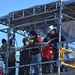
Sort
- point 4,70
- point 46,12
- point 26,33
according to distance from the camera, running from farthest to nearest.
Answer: point 26,33, point 4,70, point 46,12

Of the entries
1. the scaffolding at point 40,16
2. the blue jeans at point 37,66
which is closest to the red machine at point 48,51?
the blue jeans at point 37,66

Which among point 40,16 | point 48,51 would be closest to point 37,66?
point 48,51

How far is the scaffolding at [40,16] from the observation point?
15234 mm

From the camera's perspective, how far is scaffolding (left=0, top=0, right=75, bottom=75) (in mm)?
15234

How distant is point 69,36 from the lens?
1600 centimetres

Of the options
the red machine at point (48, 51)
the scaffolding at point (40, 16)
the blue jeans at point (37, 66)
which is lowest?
the blue jeans at point (37, 66)

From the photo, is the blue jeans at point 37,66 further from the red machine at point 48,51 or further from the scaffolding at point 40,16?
the scaffolding at point 40,16

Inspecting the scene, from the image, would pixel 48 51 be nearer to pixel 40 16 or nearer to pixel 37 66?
pixel 37 66

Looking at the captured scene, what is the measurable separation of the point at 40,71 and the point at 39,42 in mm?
1210

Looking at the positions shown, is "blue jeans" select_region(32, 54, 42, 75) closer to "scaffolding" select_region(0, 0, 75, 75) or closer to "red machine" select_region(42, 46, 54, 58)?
"red machine" select_region(42, 46, 54, 58)

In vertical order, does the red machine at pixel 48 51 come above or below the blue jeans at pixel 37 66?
above

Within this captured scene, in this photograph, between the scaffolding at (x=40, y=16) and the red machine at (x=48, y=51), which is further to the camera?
the scaffolding at (x=40, y=16)

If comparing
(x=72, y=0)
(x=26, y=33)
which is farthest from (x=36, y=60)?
(x=26, y=33)

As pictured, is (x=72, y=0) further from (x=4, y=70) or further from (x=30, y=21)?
(x=4, y=70)
